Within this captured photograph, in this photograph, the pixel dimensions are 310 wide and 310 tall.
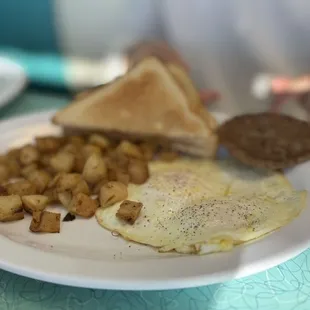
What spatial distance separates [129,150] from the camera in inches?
47.4

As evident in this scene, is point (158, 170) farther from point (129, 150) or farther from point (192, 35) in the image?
point (192, 35)

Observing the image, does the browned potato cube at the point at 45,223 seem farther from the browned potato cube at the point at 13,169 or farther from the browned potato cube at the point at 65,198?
the browned potato cube at the point at 13,169

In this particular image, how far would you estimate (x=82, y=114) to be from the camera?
1.33 m

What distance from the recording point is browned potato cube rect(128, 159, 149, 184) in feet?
3.63

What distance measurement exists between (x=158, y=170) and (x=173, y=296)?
1.33ft

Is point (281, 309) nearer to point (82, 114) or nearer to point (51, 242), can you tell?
point (51, 242)

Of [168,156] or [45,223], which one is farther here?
[168,156]

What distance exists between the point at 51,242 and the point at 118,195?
169 mm

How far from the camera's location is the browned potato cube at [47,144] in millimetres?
1259

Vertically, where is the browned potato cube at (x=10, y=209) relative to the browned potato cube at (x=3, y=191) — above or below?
above

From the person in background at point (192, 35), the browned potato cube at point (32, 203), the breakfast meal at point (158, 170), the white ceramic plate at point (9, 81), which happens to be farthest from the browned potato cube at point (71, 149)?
the person in background at point (192, 35)

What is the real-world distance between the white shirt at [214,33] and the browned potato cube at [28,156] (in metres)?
0.99

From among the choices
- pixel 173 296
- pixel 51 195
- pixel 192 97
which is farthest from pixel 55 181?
pixel 192 97

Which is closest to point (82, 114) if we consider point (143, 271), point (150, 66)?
point (150, 66)
